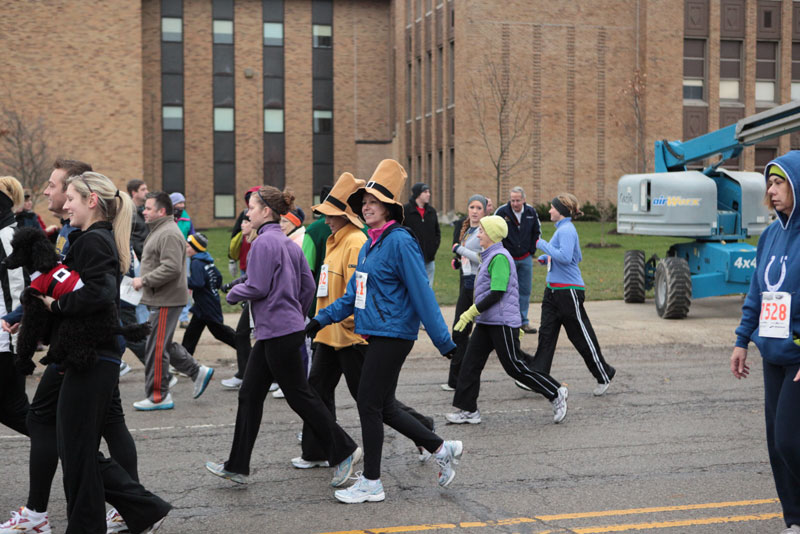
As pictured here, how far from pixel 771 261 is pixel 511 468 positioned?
2498mm

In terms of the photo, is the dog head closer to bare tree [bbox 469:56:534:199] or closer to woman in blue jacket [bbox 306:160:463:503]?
woman in blue jacket [bbox 306:160:463:503]

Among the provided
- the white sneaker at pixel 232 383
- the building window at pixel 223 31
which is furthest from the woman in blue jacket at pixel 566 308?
the building window at pixel 223 31

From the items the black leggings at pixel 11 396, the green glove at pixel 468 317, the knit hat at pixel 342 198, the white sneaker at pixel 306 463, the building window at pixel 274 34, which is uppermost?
the building window at pixel 274 34

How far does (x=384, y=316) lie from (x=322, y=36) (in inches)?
1771

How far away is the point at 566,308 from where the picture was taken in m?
8.89

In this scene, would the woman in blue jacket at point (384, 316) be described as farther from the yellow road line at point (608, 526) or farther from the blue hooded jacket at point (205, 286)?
the blue hooded jacket at point (205, 286)

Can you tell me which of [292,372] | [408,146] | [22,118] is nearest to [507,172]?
[408,146]

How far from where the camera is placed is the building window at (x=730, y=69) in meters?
39.2

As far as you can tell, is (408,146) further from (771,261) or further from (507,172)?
(771,261)

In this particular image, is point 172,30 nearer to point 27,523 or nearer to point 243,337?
point 243,337

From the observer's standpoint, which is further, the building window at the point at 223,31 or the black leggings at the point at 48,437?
the building window at the point at 223,31

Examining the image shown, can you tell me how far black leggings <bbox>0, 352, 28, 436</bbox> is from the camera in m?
5.36

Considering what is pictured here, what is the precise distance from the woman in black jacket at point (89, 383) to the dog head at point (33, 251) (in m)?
0.12

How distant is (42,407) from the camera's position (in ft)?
16.0
